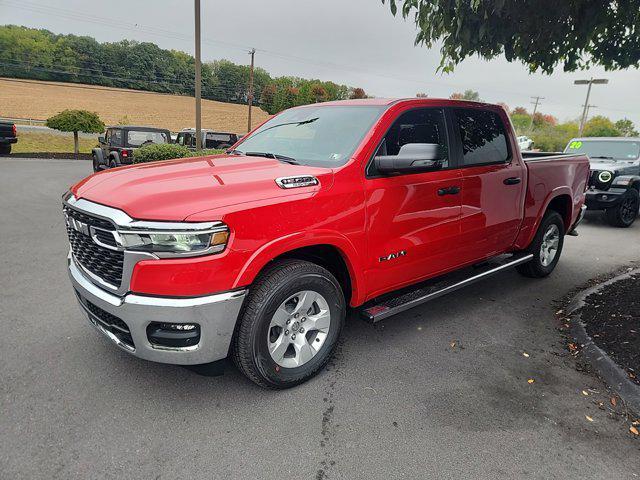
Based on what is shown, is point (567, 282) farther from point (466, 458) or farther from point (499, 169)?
point (466, 458)

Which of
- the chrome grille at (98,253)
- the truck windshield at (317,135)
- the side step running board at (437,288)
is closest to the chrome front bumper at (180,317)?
→ the chrome grille at (98,253)

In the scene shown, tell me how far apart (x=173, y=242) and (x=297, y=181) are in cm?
86

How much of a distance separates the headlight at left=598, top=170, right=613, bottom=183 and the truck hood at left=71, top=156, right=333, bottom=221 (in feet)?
28.9

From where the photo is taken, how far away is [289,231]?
8.59 ft

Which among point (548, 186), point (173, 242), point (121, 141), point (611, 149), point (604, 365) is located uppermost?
point (611, 149)

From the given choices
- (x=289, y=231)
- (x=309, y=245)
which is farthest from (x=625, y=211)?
(x=289, y=231)

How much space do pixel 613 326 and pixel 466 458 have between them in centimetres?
238

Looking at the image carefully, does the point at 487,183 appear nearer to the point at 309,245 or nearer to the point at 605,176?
the point at 309,245

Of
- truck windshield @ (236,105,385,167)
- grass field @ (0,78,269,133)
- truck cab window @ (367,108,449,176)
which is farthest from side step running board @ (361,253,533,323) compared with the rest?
grass field @ (0,78,269,133)

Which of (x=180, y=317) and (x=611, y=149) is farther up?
(x=611, y=149)

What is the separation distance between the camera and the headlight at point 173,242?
231cm

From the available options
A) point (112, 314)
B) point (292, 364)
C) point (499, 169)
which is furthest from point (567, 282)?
point (112, 314)

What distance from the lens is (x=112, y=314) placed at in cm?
252

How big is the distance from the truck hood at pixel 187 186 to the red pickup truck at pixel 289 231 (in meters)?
0.01
